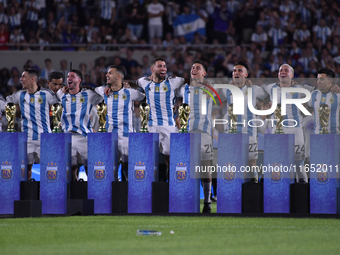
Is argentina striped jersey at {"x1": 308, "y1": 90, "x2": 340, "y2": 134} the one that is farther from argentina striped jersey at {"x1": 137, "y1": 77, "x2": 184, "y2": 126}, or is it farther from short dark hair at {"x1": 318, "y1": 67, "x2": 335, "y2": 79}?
argentina striped jersey at {"x1": 137, "y1": 77, "x2": 184, "y2": 126}

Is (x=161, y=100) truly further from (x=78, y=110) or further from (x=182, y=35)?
(x=182, y=35)

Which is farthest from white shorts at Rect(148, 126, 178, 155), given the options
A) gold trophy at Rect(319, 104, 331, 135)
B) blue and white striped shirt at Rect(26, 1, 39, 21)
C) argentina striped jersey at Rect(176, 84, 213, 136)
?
blue and white striped shirt at Rect(26, 1, 39, 21)

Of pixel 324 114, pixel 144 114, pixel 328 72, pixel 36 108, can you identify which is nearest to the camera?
pixel 324 114

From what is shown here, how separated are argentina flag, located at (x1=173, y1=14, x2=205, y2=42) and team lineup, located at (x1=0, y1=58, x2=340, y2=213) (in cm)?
813

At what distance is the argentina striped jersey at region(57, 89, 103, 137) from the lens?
820cm

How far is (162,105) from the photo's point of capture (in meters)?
8.20

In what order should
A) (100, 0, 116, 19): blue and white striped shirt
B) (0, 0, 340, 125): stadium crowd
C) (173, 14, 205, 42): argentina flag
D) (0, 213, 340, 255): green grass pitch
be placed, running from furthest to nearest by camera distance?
1. (100, 0, 116, 19): blue and white striped shirt
2. (173, 14, 205, 42): argentina flag
3. (0, 0, 340, 125): stadium crowd
4. (0, 213, 340, 255): green grass pitch

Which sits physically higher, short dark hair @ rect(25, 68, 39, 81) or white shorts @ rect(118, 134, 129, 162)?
short dark hair @ rect(25, 68, 39, 81)

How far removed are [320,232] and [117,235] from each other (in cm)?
183

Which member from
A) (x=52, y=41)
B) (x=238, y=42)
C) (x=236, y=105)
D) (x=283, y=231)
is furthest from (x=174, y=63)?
(x=283, y=231)

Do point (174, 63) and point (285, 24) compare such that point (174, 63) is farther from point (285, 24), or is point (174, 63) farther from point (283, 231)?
point (283, 231)

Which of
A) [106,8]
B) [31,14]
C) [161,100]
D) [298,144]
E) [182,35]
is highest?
[106,8]

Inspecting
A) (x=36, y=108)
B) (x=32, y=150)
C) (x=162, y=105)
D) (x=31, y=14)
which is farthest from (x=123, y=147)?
(x=31, y=14)

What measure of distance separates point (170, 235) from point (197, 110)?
2930 mm
